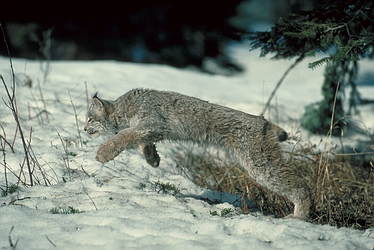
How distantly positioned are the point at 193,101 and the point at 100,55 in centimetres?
1377

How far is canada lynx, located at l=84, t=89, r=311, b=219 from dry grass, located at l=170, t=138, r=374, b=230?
1.21 ft

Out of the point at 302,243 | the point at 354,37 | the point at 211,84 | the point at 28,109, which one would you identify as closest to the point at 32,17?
the point at 211,84

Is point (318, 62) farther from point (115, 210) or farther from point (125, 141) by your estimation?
point (115, 210)

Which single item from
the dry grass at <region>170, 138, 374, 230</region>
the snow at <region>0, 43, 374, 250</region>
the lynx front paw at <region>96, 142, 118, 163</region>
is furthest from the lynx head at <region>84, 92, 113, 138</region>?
the dry grass at <region>170, 138, 374, 230</region>

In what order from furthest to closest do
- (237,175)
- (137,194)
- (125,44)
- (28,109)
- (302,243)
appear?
(125,44) < (28,109) < (237,175) < (137,194) < (302,243)

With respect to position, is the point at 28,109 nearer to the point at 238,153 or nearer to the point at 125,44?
the point at 238,153

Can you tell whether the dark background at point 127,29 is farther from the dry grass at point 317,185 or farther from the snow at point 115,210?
the dry grass at point 317,185

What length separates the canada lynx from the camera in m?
5.12

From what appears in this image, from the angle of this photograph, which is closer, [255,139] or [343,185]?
[255,139]

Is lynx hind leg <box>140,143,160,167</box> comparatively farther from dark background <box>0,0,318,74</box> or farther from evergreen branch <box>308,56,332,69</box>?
dark background <box>0,0,318,74</box>

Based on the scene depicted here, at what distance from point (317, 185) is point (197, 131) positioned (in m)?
1.62

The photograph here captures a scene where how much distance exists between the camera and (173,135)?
5496mm

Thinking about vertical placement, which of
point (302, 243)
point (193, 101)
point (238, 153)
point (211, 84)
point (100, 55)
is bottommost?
point (302, 243)

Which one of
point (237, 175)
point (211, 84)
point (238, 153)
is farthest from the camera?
point (211, 84)
